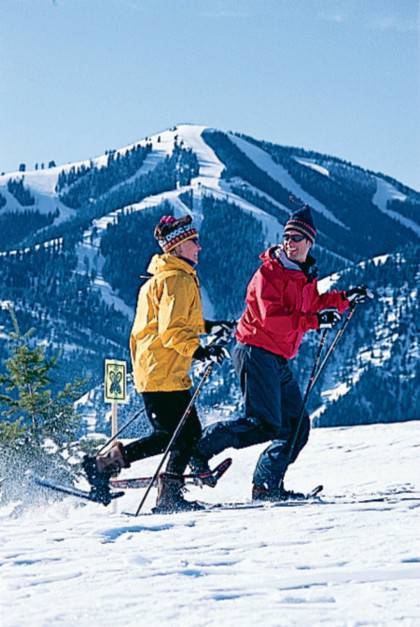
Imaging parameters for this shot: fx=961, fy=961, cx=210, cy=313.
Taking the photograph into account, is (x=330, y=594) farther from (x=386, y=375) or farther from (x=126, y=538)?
(x=386, y=375)

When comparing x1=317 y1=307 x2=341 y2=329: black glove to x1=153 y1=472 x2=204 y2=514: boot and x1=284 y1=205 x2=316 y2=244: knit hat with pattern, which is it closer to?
x1=284 y1=205 x2=316 y2=244: knit hat with pattern

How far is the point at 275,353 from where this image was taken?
18.4 ft

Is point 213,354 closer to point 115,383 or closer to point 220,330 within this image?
point 220,330

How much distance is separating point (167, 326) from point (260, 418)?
2.54 feet

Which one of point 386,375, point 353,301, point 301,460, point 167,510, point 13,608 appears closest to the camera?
point 13,608

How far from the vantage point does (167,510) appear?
540 cm

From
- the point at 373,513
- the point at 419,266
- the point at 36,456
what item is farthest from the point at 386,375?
the point at 373,513

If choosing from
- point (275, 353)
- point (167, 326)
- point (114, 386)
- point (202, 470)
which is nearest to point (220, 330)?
point (275, 353)

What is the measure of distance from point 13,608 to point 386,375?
140m

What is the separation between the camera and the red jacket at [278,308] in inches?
219

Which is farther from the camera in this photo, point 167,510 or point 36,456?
point 36,456

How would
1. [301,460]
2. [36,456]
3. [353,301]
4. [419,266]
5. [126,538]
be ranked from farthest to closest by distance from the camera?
[419,266] < [36,456] < [301,460] < [353,301] < [126,538]

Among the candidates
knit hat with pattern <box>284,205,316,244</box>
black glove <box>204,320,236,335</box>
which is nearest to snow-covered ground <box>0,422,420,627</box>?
black glove <box>204,320,236,335</box>

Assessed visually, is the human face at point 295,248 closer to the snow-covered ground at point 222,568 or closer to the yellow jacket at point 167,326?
the yellow jacket at point 167,326
